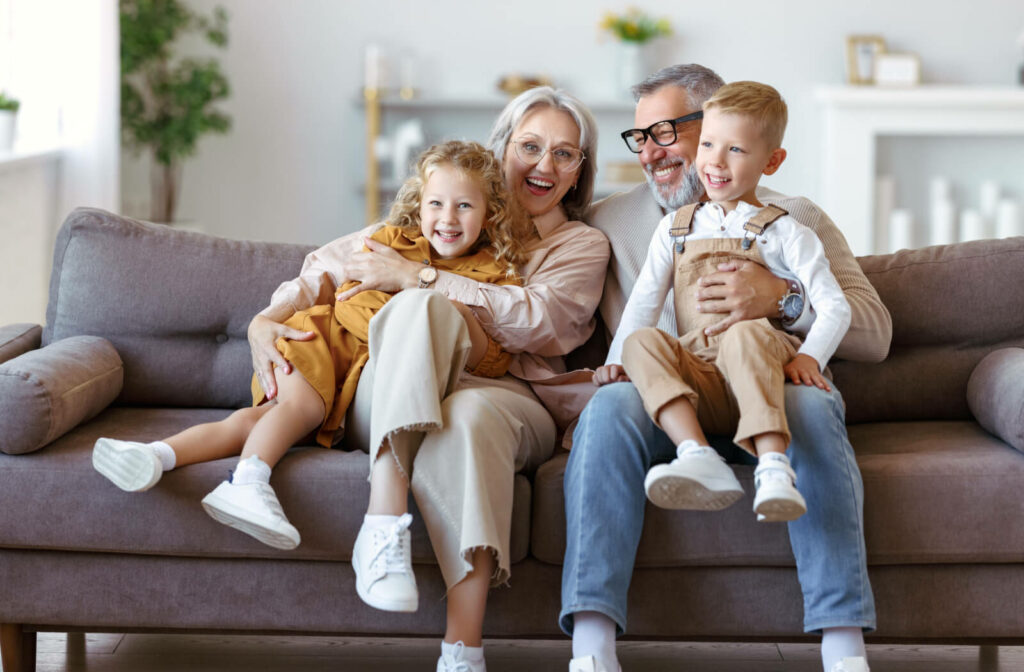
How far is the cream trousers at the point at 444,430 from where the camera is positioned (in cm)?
178

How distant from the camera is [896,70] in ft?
18.5

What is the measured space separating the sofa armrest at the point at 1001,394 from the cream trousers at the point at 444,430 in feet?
2.73

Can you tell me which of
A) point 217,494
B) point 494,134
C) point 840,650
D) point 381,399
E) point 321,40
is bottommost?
point 840,650

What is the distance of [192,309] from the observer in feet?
7.71

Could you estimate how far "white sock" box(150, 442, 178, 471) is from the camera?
6.06ft

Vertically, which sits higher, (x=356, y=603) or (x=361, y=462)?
(x=361, y=462)

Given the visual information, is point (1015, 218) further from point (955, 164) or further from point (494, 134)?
point (494, 134)

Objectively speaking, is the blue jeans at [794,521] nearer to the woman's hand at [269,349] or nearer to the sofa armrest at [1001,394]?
the sofa armrest at [1001,394]

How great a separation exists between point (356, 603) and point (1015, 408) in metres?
1.16

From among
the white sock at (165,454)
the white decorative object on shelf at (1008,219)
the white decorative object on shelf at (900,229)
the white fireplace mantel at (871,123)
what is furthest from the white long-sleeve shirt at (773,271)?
the white decorative object on shelf at (1008,219)

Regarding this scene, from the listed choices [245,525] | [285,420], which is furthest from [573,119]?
[245,525]

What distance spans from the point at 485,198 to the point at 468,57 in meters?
3.76

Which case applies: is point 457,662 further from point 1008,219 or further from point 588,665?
point 1008,219

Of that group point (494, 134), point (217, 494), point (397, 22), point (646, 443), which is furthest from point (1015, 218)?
point (217, 494)
